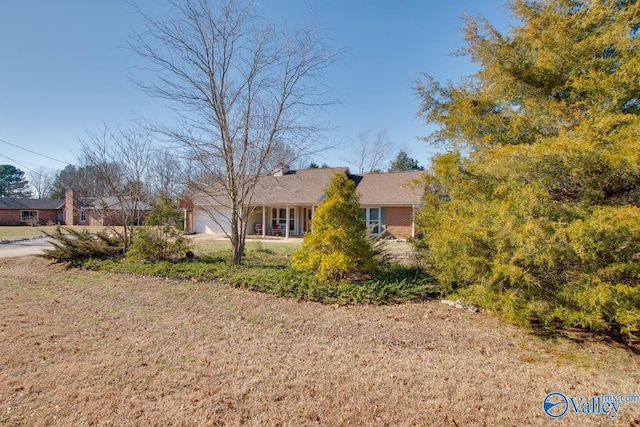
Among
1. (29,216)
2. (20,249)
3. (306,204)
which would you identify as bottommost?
(20,249)

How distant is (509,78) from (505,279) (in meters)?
3.28

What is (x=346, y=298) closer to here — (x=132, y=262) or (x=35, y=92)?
(x=132, y=262)

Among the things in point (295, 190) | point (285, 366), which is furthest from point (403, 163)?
point (285, 366)

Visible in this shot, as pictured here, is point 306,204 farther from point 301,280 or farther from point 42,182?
point 42,182

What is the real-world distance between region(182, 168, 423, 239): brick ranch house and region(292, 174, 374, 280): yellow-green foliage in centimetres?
1046

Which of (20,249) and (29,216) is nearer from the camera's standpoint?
(20,249)

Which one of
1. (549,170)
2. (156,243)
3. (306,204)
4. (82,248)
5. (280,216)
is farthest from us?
(280,216)

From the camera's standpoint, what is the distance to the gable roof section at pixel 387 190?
57.6 feet

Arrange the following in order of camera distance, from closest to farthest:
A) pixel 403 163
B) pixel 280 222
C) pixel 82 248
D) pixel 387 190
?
pixel 82 248, pixel 387 190, pixel 280 222, pixel 403 163

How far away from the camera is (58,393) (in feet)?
9.01

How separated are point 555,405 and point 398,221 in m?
15.4

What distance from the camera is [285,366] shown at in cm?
333

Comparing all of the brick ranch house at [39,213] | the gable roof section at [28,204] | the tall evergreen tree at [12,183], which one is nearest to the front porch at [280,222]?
the brick ranch house at [39,213]

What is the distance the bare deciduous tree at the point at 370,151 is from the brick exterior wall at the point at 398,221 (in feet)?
51.1
